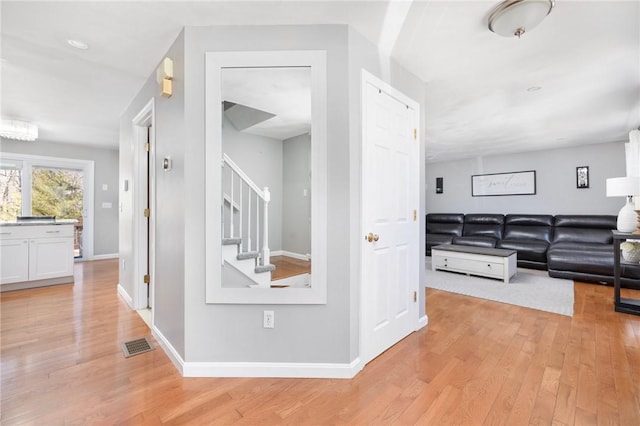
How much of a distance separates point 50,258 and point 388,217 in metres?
4.65

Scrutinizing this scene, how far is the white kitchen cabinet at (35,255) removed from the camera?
11.6 feet

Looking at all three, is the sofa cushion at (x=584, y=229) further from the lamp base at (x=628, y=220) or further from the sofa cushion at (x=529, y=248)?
the lamp base at (x=628, y=220)

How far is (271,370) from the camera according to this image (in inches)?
71.8

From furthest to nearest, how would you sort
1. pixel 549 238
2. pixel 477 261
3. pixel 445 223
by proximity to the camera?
1. pixel 445 223
2. pixel 549 238
3. pixel 477 261

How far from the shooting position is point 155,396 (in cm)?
165

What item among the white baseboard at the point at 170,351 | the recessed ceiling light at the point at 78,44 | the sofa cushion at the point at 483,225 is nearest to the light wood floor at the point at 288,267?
the white baseboard at the point at 170,351

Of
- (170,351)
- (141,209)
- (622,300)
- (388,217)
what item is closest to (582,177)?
(622,300)

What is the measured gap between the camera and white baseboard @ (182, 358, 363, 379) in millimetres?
1815

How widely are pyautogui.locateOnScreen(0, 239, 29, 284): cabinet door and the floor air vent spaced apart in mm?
2678

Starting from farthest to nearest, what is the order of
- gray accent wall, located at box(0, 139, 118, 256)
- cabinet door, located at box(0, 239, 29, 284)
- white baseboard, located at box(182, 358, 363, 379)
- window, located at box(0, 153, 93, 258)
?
gray accent wall, located at box(0, 139, 118, 256) → window, located at box(0, 153, 93, 258) → cabinet door, located at box(0, 239, 29, 284) → white baseboard, located at box(182, 358, 363, 379)

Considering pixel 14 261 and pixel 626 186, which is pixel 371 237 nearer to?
pixel 626 186

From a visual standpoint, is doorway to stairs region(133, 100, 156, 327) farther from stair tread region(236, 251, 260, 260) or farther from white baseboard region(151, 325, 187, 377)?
stair tread region(236, 251, 260, 260)

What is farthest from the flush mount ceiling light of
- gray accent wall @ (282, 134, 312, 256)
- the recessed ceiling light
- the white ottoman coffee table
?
the white ottoman coffee table

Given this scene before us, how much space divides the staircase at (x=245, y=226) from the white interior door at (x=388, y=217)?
714 millimetres
